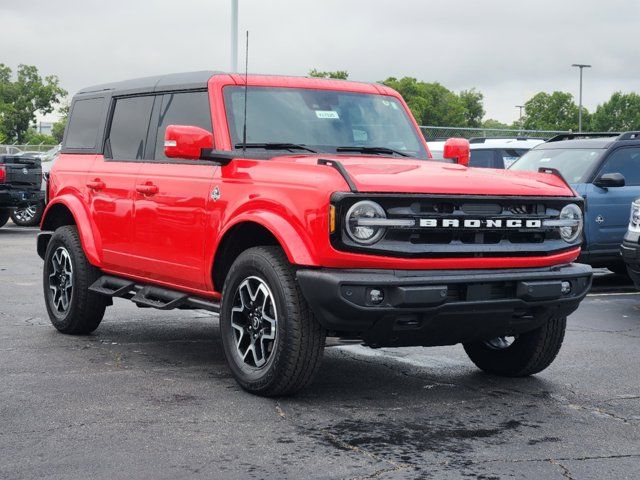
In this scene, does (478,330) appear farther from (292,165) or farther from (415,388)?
(292,165)

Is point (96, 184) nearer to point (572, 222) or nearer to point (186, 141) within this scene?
A: point (186, 141)

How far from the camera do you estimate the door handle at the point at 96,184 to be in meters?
8.15

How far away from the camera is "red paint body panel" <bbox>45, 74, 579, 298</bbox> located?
5898 millimetres

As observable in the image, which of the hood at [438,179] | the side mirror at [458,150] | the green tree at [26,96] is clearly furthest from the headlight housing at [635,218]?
the green tree at [26,96]

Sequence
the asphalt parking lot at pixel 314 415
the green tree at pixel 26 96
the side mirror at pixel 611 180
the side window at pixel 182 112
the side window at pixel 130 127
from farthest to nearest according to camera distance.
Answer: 1. the green tree at pixel 26 96
2. the side mirror at pixel 611 180
3. the side window at pixel 130 127
4. the side window at pixel 182 112
5. the asphalt parking lot at pixel 314 415

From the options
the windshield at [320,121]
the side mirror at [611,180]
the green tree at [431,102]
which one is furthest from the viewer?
the green tree at [431,102]

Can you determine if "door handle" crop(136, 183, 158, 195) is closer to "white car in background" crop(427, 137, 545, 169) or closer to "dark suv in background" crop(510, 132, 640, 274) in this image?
"dark suv in background" crop(510, 132, 640, 274)

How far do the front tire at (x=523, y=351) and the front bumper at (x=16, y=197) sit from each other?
15928 millimetres

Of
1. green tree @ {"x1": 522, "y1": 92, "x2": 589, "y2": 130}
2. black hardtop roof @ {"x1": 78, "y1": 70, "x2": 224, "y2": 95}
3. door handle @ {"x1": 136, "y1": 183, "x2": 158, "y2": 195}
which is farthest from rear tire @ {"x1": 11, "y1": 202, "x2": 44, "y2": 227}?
green tree @ {"x1": 522, "y1": 92, "x2": 589, "y2": 130}

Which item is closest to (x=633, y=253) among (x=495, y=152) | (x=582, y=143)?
(x=582, y=143)

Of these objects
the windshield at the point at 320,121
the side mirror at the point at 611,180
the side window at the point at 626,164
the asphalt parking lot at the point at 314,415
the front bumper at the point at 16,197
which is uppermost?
the windshield at the point at 320,121

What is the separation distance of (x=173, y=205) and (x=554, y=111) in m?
120

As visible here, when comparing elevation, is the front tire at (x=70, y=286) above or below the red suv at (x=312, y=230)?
below

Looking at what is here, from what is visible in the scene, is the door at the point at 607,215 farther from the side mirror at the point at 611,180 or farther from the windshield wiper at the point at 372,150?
the windshield wiper at the point at 372,150
